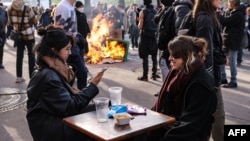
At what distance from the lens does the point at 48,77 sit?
9.23 feet

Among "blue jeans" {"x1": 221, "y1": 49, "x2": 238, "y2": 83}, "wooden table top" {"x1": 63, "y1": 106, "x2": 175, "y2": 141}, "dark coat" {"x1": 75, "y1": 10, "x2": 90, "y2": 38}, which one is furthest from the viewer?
"dark coat" {"x1": 75, "y1": 10, "x2": 90, "y2": 38}

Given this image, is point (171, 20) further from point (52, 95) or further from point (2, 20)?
point (2, 20)

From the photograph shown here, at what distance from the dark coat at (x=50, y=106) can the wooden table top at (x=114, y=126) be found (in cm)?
10

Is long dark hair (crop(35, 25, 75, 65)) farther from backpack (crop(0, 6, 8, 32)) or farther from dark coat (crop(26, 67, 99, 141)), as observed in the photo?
backpack (crop(0, 6, 8, 32))

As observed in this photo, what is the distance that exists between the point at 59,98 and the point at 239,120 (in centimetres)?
326

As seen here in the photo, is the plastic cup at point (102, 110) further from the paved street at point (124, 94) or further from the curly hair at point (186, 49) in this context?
the paved street at point (124, 94)

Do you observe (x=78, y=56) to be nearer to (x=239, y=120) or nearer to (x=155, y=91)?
(x=155, y=91)

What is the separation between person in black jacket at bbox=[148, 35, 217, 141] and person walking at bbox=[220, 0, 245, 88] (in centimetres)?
423

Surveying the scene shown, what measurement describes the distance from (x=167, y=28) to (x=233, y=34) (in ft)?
9.16

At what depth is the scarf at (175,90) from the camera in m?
2.80

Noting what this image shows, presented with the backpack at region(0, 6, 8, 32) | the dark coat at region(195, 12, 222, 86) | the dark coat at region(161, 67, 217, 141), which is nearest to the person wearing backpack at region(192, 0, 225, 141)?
the dark coat at region(195, 12, 222, 86)

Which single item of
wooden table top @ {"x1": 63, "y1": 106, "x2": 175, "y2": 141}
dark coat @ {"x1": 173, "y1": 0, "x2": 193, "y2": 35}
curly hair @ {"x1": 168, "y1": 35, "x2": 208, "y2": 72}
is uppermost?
dark coat @ {"x1": 173, "y1": 0, "x2": 193, "y2": 35}

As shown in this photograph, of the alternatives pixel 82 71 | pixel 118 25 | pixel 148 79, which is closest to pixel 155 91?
pixel 148 79

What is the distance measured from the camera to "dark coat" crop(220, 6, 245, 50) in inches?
279
